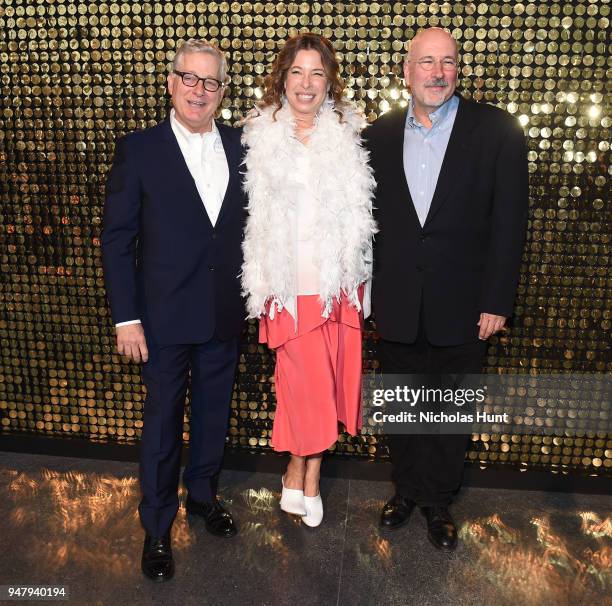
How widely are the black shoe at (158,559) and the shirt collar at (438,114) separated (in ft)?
5.56

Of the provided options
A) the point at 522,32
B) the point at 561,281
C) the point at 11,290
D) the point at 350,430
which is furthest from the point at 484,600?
the point at 11,290

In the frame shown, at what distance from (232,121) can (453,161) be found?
99 cm

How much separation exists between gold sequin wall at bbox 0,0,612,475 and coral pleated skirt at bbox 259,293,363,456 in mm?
420

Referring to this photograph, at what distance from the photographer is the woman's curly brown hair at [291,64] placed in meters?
2.09

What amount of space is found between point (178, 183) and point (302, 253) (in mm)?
474

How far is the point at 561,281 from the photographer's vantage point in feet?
8.59

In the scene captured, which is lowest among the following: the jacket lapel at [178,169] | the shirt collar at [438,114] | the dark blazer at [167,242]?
the dark blazer at [167,242]

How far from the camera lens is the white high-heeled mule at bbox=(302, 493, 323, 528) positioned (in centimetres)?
248

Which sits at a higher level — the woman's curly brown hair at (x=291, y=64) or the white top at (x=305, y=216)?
the woman's curly brown hair at (x=291, y=64)

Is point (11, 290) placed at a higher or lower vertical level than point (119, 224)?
lower

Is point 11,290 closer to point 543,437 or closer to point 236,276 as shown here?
point 236,276

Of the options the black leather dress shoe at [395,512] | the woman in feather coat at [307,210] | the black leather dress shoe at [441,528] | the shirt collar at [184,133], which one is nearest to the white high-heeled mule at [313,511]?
the black leather dress shoe at [395,512]

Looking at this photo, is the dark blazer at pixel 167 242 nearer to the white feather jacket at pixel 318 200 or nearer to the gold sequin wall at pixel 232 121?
the white feather jacket at pixel 318 200

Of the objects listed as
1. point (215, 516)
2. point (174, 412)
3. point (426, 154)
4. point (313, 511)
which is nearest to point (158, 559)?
point (215, 516)
